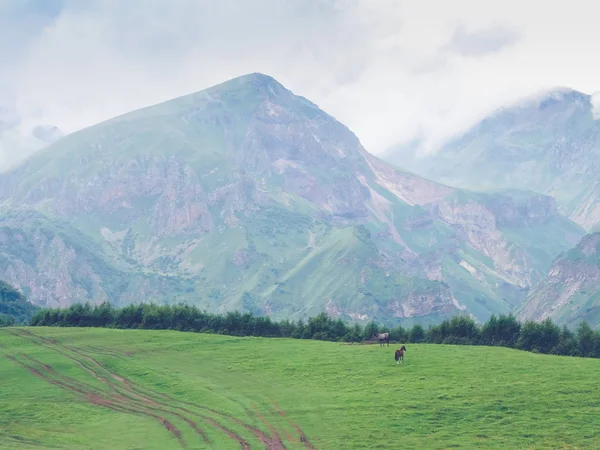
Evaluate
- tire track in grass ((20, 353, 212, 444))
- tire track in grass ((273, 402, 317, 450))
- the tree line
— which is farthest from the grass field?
the tree line

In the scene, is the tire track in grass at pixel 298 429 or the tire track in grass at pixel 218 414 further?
the tire track in grass at pixel 218 414

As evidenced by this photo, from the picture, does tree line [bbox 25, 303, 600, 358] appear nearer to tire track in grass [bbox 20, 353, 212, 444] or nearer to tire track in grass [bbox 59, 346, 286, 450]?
tire track in grass [bbox 20, 353, 212, 444]

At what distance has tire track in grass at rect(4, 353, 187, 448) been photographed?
2830 inches

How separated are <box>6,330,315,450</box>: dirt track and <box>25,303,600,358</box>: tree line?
35.0m

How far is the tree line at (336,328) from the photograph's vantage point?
391 feet

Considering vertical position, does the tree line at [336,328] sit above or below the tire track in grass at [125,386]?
above

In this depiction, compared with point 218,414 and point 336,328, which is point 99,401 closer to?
point 218,414

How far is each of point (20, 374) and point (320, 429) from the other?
4946cm

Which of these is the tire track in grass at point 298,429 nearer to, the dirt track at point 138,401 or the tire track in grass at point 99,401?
the dirt track at point 138,401

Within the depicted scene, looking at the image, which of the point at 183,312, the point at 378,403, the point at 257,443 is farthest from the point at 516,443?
the point at 183,312

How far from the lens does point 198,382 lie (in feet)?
303

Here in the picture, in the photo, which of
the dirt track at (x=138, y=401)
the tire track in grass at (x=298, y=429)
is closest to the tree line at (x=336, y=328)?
the dirt track at (x=138, y=401)

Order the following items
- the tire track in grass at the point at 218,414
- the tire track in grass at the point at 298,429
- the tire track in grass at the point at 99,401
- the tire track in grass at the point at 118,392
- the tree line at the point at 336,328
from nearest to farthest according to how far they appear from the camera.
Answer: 1. the tire track in grass at the point at 298,429
2. the tire track in grass at the point at 218,414
3. the tire track in grass at the point at 118,392
4. the tire track in grass at the point at 99,401
5. the tree line at the point at 336,328

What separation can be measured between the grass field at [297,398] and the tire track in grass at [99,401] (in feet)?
0.58
